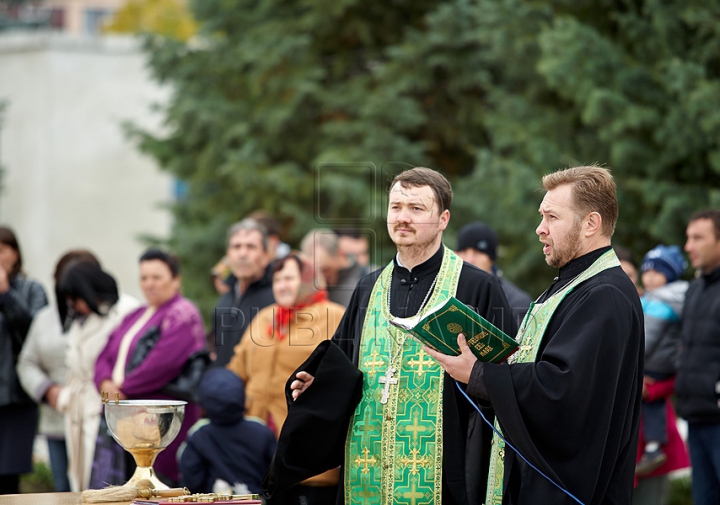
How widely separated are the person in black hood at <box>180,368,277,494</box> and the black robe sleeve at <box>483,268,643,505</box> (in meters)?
2.26

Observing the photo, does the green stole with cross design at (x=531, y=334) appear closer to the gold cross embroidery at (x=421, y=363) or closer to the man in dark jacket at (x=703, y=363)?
the gold cross embroidery at (x=421, y=363)

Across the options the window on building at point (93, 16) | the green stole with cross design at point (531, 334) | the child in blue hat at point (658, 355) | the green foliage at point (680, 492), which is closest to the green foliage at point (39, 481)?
the child in blue hat at point (658, 355)

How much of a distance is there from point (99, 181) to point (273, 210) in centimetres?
674

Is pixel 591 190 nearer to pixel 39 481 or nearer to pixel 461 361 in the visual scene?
pixel 461 361

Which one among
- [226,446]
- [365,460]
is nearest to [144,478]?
[365,460]

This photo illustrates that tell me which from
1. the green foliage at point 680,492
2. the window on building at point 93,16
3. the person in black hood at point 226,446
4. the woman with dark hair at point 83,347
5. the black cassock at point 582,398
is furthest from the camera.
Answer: the window on building at point 93,16

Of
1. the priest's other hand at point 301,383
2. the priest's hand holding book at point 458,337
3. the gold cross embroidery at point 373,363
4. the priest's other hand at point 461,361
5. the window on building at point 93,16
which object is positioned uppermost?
the window on building at point 93,16

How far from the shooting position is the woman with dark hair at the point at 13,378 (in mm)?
7230

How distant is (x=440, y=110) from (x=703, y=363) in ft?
23.2

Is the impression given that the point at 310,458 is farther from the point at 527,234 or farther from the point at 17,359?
the point at 527,234

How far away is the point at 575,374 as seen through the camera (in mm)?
3709

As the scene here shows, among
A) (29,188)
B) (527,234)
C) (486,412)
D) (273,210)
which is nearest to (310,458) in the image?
(486,412)

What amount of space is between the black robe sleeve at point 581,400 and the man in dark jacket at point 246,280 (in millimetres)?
3697

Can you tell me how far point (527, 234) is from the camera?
32.4 feet
